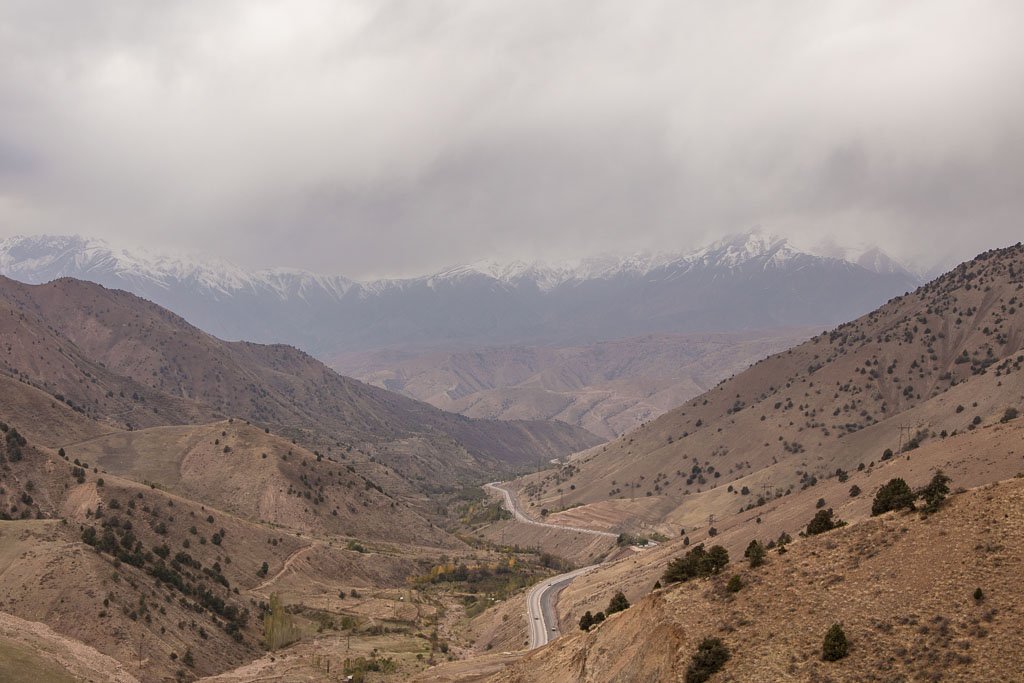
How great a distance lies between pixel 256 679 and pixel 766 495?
10887 cm

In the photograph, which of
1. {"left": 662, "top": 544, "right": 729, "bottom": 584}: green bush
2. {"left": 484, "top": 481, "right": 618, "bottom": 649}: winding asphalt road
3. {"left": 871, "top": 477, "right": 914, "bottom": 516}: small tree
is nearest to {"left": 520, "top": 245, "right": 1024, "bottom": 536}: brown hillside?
{"left": 484, "top": 481, "right": 618, "bottom": 649}: winding asphalt road

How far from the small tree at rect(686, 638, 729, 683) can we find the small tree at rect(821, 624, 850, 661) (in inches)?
187

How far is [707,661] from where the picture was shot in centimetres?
3766

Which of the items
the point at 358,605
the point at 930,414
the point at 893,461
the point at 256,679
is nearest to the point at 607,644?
the point at 256,679

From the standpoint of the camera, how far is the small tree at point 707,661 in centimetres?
3725

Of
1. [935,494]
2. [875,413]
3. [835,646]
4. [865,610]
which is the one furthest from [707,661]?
[875,413]

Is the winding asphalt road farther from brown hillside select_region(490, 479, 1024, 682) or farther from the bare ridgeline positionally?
brown hillside select_region(490, 479, 1024, 682)

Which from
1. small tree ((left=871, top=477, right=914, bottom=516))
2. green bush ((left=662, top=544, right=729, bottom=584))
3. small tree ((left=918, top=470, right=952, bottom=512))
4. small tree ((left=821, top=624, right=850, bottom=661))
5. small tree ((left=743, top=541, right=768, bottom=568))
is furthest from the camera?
green bush ((left=662, top=544, right=729, bottom=584))

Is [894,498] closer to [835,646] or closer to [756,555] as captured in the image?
[756,555]

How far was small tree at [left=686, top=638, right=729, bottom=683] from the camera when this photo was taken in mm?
37250

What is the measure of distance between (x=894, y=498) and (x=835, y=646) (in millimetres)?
15624

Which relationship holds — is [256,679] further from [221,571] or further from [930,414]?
[930,414]

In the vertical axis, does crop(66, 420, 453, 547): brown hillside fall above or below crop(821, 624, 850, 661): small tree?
above

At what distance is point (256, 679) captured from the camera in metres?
74.6
